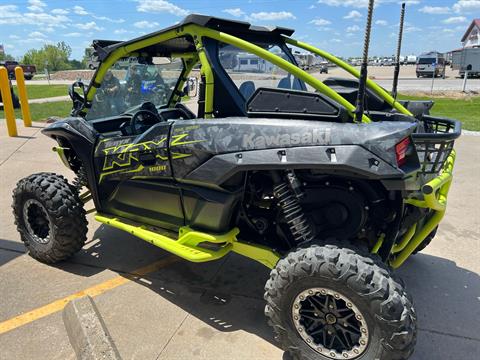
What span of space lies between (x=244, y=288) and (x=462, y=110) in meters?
14.1

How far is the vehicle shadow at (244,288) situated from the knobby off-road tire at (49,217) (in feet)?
0.82

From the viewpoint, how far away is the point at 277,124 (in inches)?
102

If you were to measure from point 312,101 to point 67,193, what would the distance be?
2386 mm

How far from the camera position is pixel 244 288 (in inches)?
140

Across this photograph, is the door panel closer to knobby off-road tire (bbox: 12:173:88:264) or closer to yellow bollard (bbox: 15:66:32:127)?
knobby off-road tire (bbox: 12:173:88:264)

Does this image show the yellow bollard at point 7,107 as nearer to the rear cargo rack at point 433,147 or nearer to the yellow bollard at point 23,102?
the yellow bollard at point 23,102

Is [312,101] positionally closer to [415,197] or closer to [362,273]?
[415,197]

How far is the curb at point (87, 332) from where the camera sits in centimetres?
260

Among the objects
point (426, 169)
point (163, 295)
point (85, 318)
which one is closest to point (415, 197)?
point (426, 169)

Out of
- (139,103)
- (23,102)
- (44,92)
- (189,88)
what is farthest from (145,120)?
(44,92)

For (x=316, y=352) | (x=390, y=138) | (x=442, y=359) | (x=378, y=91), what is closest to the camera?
(x=390, y=138)

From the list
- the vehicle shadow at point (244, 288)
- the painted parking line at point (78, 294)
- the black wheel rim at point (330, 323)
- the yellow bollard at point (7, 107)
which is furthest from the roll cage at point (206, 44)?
the yellow bollard at point (7, 107)

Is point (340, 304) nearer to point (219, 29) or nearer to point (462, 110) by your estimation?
point (219, 29)

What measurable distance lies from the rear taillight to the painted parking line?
2.42 m
